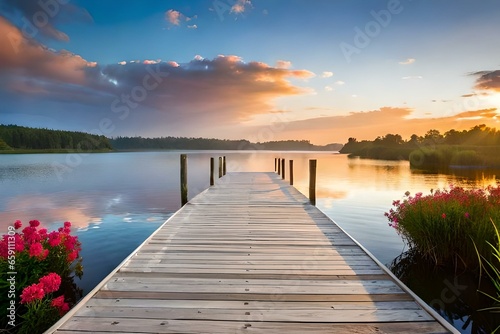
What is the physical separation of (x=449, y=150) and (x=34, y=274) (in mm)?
48652

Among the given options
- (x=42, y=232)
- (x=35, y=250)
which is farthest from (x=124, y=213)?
(x=35, y=250)

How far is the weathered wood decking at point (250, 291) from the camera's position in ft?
9.74

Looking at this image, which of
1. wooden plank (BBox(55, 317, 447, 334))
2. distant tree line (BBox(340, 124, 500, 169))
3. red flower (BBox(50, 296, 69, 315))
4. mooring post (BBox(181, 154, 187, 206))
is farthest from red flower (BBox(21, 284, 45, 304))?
distant tree line (BBox(340, 124, 500, 169))

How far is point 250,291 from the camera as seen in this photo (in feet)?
12.1

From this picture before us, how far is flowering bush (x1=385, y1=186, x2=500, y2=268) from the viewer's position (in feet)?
19.9

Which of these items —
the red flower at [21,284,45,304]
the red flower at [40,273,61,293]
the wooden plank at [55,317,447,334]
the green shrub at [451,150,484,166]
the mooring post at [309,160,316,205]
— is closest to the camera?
the wooden plank at [55,317,447,334]

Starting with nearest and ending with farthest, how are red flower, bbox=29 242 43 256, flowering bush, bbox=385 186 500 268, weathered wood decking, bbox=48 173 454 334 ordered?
weathered wood decking, bbox=48 173 454 334
red flower, bbox=29 242 43 256
flowering bush, bbox=385 186 500 268

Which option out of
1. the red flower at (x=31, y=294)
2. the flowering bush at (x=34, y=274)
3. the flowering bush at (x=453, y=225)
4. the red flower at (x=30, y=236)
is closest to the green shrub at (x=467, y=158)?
the flowering bush at (x=453, y=225)

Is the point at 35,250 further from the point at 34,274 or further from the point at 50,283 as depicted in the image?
the point at 50,283

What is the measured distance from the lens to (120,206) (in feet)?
53.2

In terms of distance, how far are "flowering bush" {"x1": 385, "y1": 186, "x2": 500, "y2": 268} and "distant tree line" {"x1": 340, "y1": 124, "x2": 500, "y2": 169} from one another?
128 feet

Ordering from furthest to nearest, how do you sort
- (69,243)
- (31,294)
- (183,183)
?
(183,183)
(69,243)
(31,294)

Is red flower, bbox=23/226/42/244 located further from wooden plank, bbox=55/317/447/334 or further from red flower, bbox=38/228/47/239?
wooden plank, bbox=55/317/447/334

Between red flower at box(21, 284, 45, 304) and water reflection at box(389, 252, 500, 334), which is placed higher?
red flower at box(21, 284, 45, 304)
